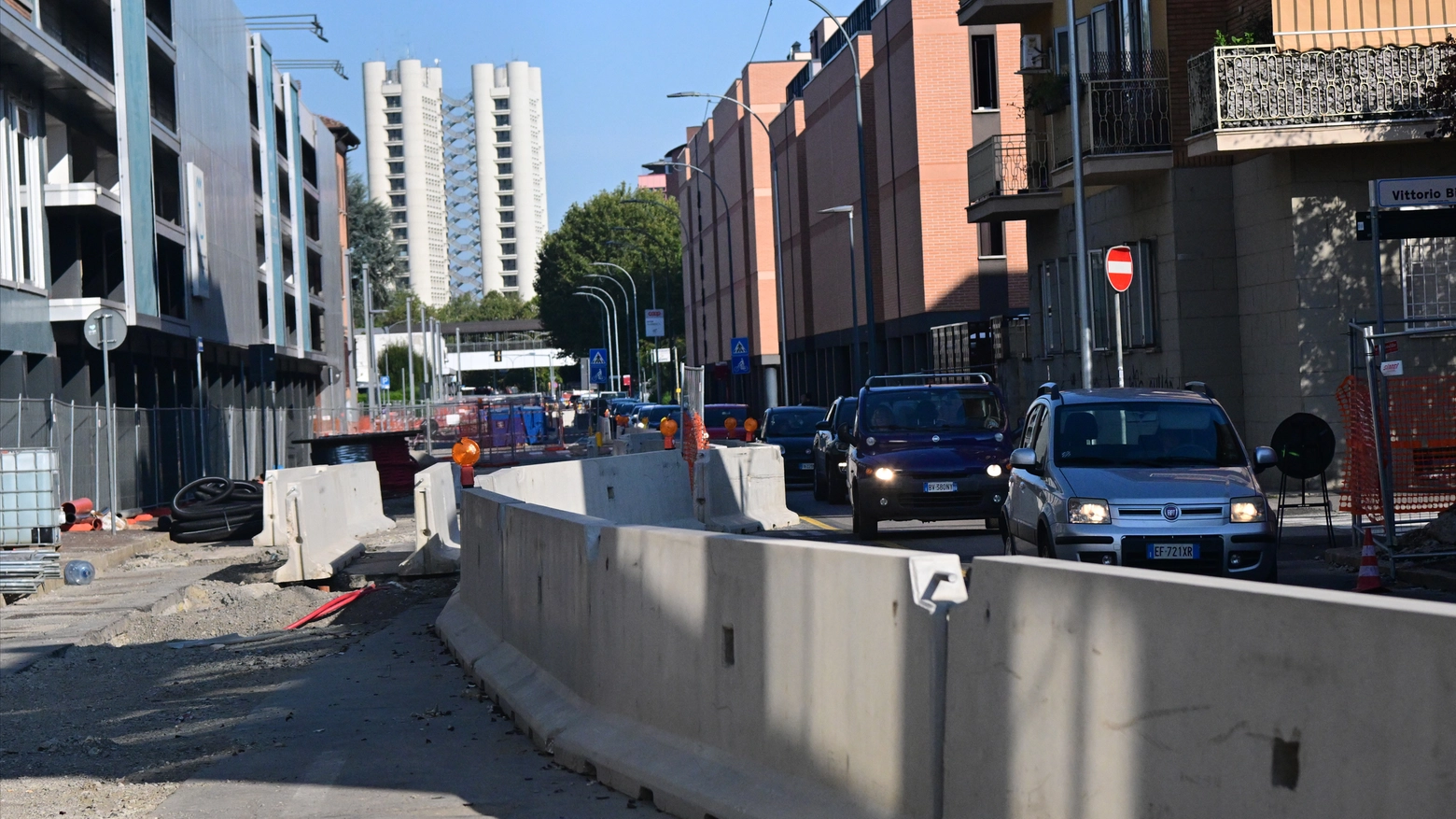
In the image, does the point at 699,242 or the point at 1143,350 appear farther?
the point at 699,242

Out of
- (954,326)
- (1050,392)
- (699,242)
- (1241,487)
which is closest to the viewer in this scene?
(1241,487)

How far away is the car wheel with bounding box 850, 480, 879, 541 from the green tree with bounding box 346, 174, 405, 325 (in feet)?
366

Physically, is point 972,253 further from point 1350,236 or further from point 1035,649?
point 1035,649

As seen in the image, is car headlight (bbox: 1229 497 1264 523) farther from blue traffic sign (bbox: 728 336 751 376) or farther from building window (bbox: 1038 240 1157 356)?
blue traffic sign (bbox: 728 336 751 376)

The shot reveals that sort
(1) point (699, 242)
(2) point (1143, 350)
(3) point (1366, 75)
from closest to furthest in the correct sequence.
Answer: (3) point (1366, 75)
(2) point (1143, 350)
(1) point (699, 242)

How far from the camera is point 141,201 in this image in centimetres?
3712

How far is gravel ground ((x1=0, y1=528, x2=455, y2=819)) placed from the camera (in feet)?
25.3

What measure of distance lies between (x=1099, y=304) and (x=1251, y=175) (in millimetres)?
5483

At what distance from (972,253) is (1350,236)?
2332 cm

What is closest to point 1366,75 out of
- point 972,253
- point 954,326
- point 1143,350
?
point 1143,350

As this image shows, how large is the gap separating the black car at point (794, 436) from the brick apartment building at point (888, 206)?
307cm

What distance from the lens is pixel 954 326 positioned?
42469mm

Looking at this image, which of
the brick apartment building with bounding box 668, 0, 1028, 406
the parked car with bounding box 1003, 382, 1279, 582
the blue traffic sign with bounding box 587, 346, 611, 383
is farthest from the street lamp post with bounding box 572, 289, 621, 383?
the parked car with bounding box 1003, 382, 1279, 582

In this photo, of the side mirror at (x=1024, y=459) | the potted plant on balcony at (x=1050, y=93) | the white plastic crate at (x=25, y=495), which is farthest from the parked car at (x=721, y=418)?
the side mirror at (x=1024, y=459)
